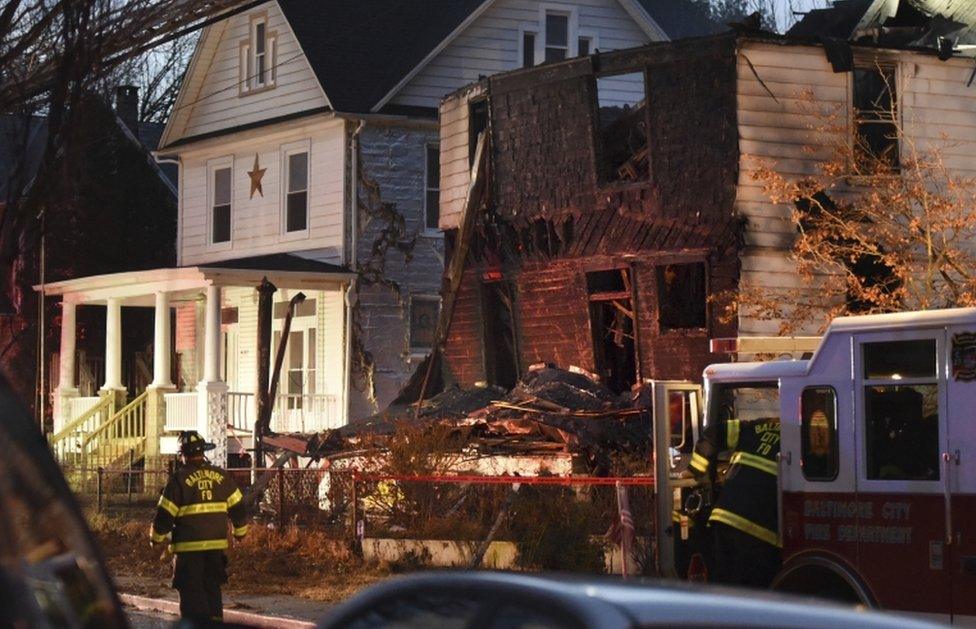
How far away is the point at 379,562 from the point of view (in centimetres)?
1834

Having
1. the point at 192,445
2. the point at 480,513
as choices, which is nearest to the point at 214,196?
the point at 480,513

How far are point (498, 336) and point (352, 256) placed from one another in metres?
5.63

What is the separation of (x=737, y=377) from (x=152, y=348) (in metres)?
28.4

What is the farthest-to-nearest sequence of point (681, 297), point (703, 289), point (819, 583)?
point (681, 297)
point (703, 289)
point (819, 583)

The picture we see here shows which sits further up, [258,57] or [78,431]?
[258,57]

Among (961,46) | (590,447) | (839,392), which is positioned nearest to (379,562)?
(590,447)

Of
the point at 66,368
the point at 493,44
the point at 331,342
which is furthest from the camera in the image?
the point at 66,368

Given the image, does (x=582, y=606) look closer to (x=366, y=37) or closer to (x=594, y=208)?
(x=594, y=208)

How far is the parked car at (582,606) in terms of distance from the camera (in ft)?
12.2

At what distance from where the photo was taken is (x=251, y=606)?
53.1ft

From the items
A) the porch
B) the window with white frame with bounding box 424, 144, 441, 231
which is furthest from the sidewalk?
the window with white frame with bounding box 424, 144, 441, 231

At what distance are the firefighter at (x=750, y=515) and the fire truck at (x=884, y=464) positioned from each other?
0.21 metres

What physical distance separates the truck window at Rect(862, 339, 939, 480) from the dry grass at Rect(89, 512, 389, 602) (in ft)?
23.0

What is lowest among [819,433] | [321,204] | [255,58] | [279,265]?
[819,433]
